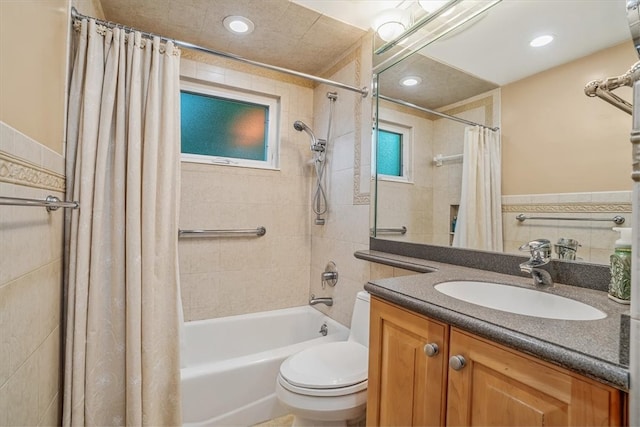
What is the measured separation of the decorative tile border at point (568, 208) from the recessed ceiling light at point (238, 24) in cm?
176

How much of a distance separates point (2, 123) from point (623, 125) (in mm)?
1681

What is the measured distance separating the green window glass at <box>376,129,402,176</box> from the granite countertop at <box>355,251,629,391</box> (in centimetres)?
94

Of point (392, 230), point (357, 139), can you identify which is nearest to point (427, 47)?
point (357, 139)

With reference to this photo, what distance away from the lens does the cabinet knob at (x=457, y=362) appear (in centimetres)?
68

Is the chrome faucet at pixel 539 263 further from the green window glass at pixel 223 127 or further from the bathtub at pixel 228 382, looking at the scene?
the green window glass at pixel 223 127

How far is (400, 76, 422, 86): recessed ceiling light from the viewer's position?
1664mm

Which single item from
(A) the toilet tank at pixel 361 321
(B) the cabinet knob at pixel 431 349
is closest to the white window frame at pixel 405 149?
(A) the toilet tank at pixel 361 321

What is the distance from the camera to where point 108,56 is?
1.33 metres

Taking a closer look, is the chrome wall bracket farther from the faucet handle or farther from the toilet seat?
the faucet handle

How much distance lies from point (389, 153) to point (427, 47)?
0.60m

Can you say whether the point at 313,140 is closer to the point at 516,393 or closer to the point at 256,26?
the point at 256,26

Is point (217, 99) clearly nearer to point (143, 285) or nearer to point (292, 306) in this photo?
point (143, 285)

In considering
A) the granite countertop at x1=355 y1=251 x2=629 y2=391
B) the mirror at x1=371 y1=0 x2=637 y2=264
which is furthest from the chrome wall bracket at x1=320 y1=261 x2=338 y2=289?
the granite countertop at x1=355 y1=251 x2=629 y2=391

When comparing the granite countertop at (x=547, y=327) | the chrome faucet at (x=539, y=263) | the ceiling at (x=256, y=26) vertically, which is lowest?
the granite countertop at (x=547, y=327)
